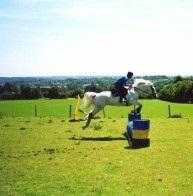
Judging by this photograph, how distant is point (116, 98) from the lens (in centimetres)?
2305

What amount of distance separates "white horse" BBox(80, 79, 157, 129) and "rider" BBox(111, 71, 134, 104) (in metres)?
0.20

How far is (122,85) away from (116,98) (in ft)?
3.34

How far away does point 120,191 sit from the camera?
37.6ft

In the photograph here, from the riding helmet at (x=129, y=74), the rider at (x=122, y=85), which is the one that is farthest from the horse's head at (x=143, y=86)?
the riding helmet at (x=129, y=74)

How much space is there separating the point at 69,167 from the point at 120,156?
258cm

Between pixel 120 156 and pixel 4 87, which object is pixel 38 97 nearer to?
pixel 4 87

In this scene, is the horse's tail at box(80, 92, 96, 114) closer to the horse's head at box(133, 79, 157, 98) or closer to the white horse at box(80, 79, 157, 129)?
the white horse at box(80, 79, 157, 129)

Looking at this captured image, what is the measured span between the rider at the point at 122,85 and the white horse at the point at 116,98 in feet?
0.65

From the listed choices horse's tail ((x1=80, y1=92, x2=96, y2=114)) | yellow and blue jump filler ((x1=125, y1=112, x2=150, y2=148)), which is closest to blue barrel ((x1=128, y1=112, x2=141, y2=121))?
horse's tail ((x1=80, y1=92, x2=96, y2=114))

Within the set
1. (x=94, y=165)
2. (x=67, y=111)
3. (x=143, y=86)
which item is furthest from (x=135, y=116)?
(x=67, y=111)

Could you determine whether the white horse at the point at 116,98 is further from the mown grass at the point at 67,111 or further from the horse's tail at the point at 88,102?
the mown grass at the point at 67,111

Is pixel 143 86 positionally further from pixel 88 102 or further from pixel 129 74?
pixel 88 102

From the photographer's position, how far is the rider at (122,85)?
2182 centimetres

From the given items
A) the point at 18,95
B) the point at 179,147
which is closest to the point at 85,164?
the point at 179,147
